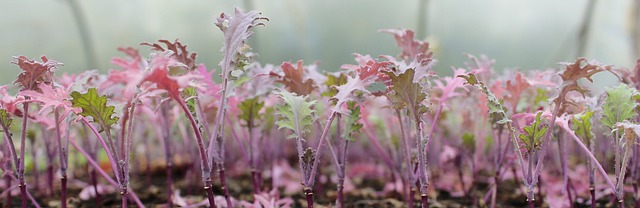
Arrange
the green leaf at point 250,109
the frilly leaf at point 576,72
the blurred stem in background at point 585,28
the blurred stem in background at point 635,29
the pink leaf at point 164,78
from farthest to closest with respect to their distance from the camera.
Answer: the blurred stem in background at point 585,28
the blurred stem in background at point 635,29
the green leaf at point 250,109
the frilly leaf at point 576,72
the pink leaf at point 164,78

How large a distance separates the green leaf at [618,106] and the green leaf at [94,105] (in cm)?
103

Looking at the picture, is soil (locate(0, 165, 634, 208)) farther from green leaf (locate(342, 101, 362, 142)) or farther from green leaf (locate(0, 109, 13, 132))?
green leaf (locate(0, 109, 13, 132))

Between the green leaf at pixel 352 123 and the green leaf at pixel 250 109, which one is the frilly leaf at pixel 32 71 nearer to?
the green leaf at pixel 250 109

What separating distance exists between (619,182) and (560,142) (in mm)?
359

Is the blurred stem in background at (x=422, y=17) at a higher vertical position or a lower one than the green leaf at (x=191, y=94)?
higher

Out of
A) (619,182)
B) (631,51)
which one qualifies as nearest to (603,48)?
(631,51)

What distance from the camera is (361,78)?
1175mm

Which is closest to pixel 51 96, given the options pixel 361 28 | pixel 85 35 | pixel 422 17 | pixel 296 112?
pixel 296 112

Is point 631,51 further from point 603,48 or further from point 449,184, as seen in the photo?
point 449,184

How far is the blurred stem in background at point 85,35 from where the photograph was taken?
4316mm

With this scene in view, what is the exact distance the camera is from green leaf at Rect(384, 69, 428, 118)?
1.10 meters

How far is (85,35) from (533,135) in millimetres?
3973

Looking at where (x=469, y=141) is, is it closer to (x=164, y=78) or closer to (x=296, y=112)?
(x=296, y=112)

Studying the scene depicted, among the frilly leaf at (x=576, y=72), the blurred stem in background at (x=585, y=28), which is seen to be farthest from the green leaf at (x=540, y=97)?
the blurred stem in background at (x=585, y=28)
